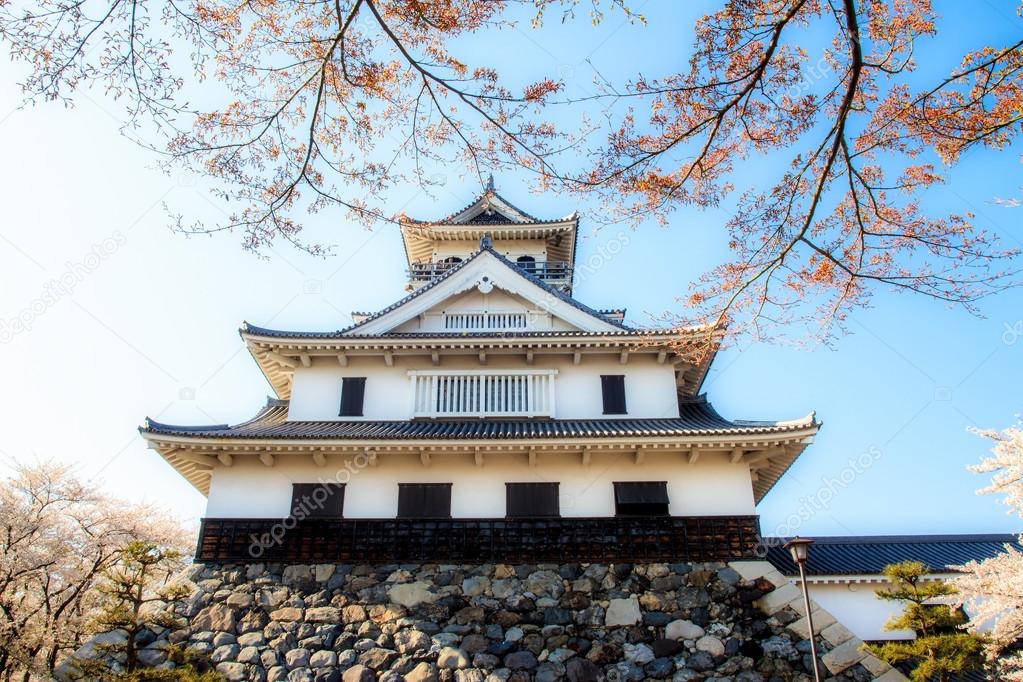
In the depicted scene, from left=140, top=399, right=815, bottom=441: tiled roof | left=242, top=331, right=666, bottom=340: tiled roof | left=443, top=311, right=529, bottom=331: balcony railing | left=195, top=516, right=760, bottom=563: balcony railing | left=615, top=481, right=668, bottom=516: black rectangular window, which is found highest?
left=443, top=311, right=529, bottom=331: balcony railing

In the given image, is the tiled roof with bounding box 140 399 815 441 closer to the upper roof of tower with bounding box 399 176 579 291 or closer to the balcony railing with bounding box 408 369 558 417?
the balcony railing with bounding box 408 369 558 417

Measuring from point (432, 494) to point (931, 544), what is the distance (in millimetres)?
13793

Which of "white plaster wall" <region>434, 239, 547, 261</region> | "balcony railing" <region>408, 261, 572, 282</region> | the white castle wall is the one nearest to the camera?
the white castle wall

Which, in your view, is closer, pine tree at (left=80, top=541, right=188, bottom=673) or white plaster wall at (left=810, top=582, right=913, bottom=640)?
pine tree at (left=80, top=541, right=188, bottom=673)

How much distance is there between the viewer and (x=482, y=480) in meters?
13.1

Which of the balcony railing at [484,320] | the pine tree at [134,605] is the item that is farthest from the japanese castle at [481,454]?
the balcony railing at [484,320]

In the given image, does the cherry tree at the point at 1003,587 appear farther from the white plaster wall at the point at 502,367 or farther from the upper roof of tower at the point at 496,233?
the upper roof of tower at the point at 496,233

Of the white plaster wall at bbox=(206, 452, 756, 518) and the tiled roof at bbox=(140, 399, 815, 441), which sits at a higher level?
the tiled roof at bbox=(140, 399, 815, 441)

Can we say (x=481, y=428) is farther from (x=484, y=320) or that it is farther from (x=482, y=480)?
(x=484, y=320)

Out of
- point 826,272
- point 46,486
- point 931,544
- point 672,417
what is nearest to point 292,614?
point 672,417

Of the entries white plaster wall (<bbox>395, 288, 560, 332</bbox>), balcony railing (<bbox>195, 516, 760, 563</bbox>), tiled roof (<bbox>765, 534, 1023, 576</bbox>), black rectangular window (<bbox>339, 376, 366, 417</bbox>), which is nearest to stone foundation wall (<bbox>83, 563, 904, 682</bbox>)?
balcony railing (<bbox>195, 516, 760, 563</bbox>)

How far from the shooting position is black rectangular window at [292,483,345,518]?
12.9 meters

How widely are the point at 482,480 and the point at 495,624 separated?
265 cm

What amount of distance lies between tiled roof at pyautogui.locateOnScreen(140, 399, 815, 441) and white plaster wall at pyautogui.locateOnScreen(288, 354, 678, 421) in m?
0.35
